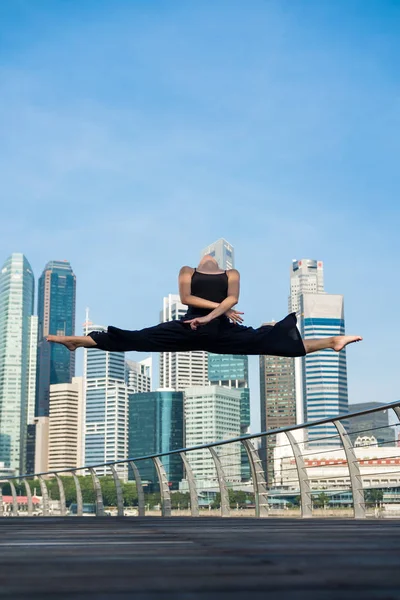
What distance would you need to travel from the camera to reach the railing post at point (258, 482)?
9.24m

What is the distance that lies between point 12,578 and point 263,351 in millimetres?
4395

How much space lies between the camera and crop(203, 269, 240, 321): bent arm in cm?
601

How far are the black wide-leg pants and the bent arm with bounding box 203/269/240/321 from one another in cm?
6

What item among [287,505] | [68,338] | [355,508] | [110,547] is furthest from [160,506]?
[110,547]

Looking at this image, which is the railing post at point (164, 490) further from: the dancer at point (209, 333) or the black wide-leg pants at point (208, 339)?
the black wide-leg pants at point (208, 339)

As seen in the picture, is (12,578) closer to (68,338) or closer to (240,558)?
(240,558)

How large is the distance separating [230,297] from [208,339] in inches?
16.5

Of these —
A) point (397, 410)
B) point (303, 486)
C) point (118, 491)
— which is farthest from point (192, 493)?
point (397, 410)

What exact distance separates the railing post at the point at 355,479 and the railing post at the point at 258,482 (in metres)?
1.98

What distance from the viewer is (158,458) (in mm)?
11961

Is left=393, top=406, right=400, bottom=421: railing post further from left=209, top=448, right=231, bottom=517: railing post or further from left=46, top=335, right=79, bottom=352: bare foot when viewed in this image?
left=209, top=448, right=231, bottom=517: railing post

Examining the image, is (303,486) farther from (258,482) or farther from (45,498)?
(45,498)

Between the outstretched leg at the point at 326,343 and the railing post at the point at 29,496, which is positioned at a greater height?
the outstretched leg at the point at 326,343

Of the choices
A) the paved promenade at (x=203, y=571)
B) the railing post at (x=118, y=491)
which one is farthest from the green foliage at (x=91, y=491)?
the paved promenade at (x=203, y=571)
